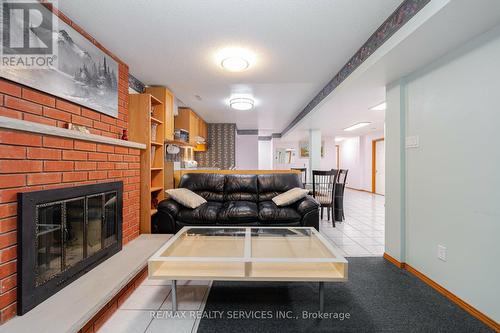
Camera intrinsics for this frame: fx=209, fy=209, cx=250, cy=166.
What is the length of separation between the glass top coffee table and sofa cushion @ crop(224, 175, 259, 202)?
119 centimetres

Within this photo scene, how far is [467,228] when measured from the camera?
1.65 meters

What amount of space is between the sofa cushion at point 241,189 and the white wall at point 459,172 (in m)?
2.04

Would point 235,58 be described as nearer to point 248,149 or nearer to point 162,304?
point 162,304

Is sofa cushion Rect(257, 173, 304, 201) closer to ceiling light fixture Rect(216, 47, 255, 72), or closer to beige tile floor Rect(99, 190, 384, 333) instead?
beige tile floor Rect(99, 190, 384, 333)

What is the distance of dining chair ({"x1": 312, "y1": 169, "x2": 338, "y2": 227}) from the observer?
376 cm

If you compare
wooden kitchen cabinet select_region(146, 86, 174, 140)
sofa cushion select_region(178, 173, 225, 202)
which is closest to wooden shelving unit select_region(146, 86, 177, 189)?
wooden kitchen cabinet select_region(146, 86, 174, 140)

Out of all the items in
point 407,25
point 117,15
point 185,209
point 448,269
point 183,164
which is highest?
point 117,15

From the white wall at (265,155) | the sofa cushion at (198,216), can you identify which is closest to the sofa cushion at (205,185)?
the sofa cushion at (198,216)

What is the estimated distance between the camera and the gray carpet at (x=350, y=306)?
4.70 ft

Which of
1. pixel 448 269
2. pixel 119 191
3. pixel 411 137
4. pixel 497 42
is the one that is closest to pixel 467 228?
pixel 448 269

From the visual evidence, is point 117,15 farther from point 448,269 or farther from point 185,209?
point 448,269

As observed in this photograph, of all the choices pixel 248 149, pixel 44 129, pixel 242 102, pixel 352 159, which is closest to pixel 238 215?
pixel 44 129

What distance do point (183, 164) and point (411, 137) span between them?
4.07 metres

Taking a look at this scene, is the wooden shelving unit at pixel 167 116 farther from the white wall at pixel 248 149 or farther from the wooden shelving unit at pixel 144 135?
the white wall at pixel 248 149
